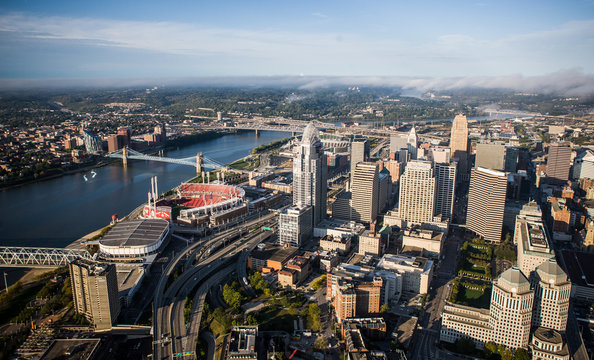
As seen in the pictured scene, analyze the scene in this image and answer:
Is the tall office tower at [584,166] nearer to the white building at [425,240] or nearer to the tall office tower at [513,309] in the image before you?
the white building at [425,240]

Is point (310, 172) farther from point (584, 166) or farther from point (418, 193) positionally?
point (584, 166)

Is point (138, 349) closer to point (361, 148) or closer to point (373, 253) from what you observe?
point (373, 253)

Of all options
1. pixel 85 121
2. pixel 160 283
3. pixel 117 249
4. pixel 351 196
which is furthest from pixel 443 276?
pixel 85 121

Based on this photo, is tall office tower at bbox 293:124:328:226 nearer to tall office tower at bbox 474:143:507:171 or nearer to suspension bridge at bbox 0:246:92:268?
suspension bridge at bbox 0:246:92:268

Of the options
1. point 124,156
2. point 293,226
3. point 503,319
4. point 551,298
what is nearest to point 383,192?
point 293,226

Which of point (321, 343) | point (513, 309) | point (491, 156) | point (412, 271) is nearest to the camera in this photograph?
point (513, 309)

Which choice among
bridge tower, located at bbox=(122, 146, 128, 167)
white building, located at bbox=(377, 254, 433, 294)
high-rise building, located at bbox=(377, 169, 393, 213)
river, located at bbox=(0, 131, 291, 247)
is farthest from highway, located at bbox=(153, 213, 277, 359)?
bridge tower, located at bbox=(122, 146, 128, 167)
